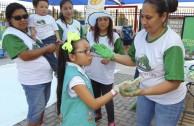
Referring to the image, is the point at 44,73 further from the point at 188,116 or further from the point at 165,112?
the point at 188,116

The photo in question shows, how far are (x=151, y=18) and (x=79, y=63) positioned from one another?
26.1 inches

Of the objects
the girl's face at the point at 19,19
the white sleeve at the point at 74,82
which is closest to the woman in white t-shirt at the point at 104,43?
the girl's face at the point at 19,19

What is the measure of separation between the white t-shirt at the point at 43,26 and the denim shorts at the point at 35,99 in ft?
3.73

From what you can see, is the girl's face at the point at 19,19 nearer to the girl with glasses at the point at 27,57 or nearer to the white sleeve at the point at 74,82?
the girl with glasses at the point at 27,57

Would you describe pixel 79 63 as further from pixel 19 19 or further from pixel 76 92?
pixel 19 19

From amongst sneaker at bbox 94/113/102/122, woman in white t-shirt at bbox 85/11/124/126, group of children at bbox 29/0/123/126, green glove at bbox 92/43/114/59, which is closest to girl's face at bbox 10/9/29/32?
group of children at bbox 29/0/123/126

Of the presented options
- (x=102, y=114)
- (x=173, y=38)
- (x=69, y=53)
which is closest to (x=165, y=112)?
(x=173, y=38)

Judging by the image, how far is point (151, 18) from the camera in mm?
1646

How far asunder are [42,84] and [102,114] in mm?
1645

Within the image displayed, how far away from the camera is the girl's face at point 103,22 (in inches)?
117

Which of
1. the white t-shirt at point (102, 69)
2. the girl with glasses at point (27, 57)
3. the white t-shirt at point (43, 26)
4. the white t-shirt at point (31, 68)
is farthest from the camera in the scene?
the white t-shirt at point (43, 26)

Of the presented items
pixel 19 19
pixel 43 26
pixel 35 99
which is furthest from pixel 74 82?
pixel 43 26

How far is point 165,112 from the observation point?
5.99 ft

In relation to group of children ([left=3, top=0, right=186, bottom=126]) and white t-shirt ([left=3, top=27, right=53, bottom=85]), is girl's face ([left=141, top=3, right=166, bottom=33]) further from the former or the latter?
white t-shirt ([left=3, top=27, right=53, bottom=85])
